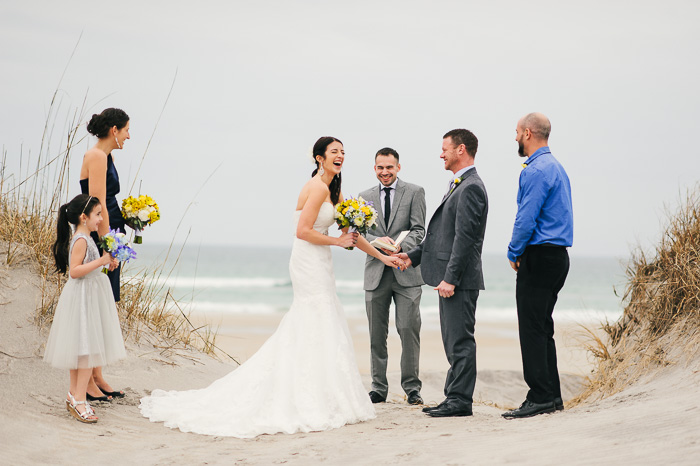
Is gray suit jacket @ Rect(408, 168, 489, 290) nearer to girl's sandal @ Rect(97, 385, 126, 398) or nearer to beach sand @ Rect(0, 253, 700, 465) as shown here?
beach sand @ Rect(0, 253, 700, 465)

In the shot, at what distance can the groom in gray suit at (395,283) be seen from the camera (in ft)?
20.5

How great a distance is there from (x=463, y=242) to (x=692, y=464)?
2298mm

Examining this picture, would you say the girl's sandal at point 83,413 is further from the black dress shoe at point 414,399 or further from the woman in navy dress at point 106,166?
the black dress shoe at point 414,399

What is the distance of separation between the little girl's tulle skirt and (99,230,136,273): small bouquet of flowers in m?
0.28

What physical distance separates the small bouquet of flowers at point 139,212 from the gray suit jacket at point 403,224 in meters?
2.14

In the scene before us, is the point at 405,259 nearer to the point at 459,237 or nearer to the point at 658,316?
the point at 459,237

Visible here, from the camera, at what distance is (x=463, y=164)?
5.26 metres

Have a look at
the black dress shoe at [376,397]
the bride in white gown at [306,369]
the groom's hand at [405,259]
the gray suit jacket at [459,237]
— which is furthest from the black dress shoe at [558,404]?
the black dress shoe at [376,397]

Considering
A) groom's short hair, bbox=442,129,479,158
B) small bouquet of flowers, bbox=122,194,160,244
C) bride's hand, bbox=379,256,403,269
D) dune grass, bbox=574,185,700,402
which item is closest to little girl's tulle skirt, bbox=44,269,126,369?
small bouquet of flowers, bbox=122,194,160,244

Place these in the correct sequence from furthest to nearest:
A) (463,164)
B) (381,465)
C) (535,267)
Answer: (463,164) < (535,267) < (381,465)

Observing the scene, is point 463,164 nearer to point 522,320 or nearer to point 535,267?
point 535,267

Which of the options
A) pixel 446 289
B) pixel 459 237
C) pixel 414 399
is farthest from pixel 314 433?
pixel 459 237

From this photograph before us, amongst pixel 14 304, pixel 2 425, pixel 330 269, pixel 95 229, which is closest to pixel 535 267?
pixel 330 269

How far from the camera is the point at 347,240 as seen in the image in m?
5.39
